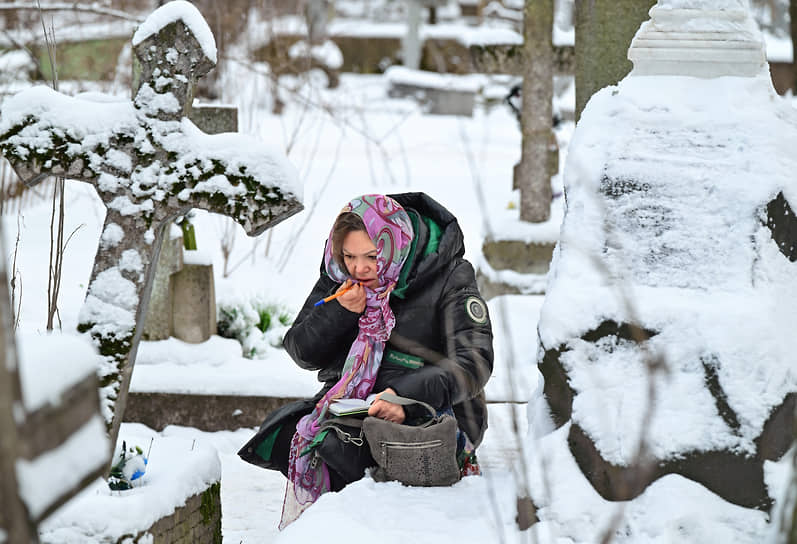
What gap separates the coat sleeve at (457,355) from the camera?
9.57 ft

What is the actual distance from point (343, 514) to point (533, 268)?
4076 mm

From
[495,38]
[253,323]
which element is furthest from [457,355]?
[495,38]

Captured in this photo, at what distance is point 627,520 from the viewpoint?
2184 millimetres

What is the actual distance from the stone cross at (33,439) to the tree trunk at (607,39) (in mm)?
3464

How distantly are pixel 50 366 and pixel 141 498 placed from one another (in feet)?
3.81

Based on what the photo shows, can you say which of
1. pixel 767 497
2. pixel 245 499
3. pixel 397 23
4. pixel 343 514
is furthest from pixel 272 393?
pixel 397 23

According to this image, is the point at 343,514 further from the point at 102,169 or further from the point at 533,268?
the point at 533,268

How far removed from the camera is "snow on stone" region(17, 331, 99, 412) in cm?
118

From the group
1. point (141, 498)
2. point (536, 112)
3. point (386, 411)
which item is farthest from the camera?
point (536, 112)

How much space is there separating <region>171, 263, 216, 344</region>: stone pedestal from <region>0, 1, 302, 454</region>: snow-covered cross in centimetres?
212

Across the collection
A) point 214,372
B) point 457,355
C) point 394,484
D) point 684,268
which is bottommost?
point 214,372

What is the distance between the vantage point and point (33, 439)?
1.16 m

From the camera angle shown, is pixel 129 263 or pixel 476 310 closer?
pixel 129 263

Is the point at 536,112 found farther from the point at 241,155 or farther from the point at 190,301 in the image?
the point at 241,155
